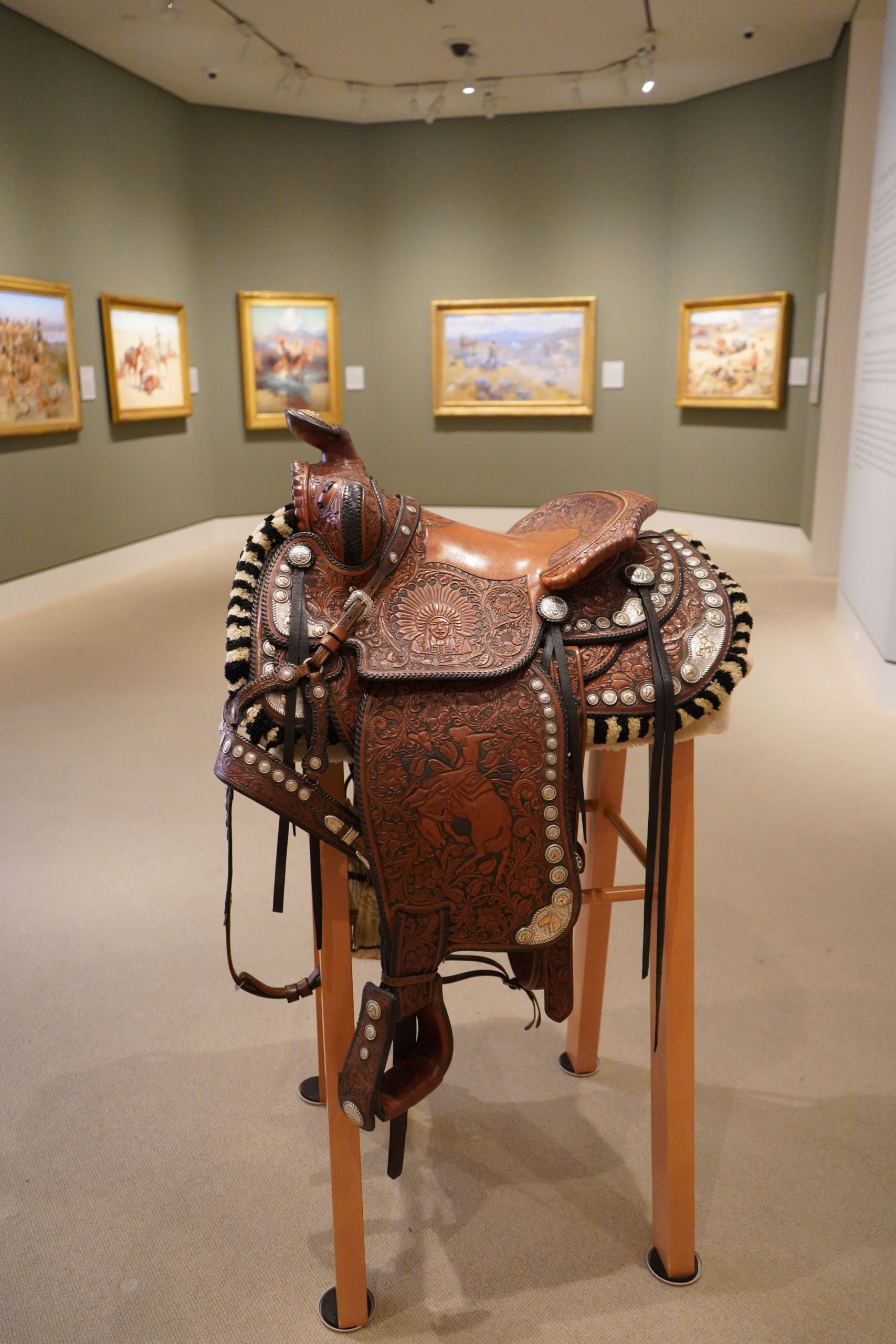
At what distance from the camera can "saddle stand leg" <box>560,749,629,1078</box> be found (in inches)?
74.9

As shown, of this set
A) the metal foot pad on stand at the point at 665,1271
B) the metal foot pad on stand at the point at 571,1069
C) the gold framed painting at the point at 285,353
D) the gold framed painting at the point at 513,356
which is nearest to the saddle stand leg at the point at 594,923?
the metal foot pad on stand at the point at 571,1069

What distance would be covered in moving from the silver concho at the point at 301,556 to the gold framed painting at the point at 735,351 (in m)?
7.24

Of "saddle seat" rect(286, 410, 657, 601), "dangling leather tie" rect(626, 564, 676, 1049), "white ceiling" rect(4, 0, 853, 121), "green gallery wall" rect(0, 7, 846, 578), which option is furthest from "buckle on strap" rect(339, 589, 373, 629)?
"white ceiling" rect(4, 0, 853, 121)

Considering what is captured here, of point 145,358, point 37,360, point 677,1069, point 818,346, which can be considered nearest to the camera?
point 677,1069

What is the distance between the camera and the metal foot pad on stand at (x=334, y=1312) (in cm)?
150

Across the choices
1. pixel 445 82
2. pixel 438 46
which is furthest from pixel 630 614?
pixel 445 82

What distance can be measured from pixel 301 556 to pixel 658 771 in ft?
1.91

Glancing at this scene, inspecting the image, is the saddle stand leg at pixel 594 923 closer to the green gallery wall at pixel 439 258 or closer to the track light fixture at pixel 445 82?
the green gallery wall at pixel 439 258

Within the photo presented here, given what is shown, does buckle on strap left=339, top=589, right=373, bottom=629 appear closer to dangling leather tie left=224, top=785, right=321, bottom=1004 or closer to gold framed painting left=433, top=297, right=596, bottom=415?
dangling leather tie left=224, top=785, right=321, bottom=1004

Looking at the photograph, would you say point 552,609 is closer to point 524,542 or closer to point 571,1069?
point 524,542

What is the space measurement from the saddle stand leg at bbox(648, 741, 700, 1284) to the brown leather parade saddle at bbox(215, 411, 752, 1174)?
0.04 meters

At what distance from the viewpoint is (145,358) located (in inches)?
297

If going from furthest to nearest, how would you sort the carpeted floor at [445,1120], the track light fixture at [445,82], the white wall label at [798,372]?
the white wall label at [798,372] → the track light fixture at [445,82] → the carpeted floor at [445,1120]

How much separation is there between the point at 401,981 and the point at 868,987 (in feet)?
4.74
